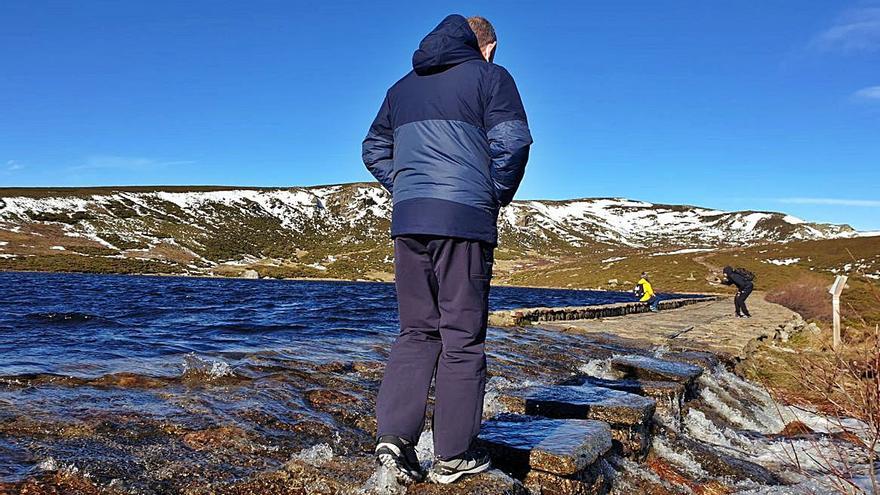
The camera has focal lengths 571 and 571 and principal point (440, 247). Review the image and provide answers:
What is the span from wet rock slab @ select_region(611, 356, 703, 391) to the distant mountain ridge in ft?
245

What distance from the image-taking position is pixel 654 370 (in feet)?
22.3

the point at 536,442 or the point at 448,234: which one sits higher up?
the point at 448,234

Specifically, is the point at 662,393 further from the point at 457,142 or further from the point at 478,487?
the point at 457,142

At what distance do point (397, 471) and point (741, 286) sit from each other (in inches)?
790

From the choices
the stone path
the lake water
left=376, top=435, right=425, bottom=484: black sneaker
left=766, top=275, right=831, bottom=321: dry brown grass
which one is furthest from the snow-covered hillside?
left=376, top=435, right=425, bottom=484: black sneaker

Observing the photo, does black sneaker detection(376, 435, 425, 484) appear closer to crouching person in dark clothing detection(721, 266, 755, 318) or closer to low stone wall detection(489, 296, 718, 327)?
low stone wall detection(489, 296, 718, 327)

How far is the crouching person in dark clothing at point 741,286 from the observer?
19.3m

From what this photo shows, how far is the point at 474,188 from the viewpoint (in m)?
3.10

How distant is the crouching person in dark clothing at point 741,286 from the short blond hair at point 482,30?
60.0ft

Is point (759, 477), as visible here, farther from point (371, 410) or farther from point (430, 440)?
point (371, 410)

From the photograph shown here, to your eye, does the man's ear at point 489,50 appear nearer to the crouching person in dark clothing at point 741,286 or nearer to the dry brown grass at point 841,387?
the dry brown grass at point 841,387

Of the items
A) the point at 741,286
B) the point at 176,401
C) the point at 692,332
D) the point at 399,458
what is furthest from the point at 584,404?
the point at 741,286

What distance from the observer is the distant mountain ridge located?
288ft

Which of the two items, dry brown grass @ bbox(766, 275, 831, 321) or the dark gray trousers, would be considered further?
dry brown grass @ bbox(766, 275, 831, 321)
